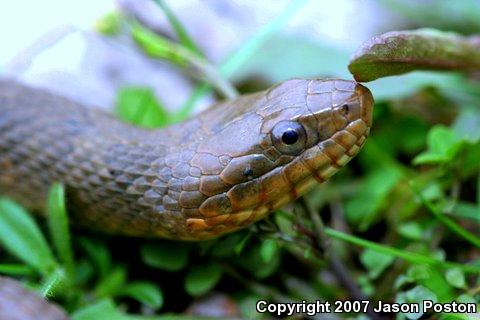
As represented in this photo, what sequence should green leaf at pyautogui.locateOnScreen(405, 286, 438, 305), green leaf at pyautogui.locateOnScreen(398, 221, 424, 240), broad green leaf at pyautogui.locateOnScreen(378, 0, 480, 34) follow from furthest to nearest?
broad green leaf at pyautogui.locateOnScreen(378, 0, 480, 34)
green leaf at pyautogui.locateOnScreen(398, 221, 424, 240)
green leaf at pyautogui.locateOnScreen(405, 286, 438, 305)

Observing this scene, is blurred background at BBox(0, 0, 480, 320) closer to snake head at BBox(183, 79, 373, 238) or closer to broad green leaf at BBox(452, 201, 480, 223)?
broad green leaf at BBox(452, 201, 480, 223)

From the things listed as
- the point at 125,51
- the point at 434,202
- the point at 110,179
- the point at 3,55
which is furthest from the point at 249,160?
the point at 3,55

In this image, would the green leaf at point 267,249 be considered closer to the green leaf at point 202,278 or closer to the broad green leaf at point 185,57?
the green leaf at point 202,278

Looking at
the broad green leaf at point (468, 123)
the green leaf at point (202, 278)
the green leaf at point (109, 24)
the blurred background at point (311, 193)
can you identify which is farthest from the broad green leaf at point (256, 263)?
the green leaf at point (109, 24)

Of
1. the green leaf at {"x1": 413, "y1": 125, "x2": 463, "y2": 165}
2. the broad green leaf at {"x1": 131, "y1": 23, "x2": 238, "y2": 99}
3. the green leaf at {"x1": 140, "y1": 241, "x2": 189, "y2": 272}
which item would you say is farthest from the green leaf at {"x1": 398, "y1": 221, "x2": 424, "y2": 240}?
the broad green leaf at {"x1": 131, "y1": 23, "x2": 238, "y2": 99}

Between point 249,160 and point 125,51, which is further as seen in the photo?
point 125,51

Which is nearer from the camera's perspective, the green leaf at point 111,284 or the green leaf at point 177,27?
the green leaf at point 111,284

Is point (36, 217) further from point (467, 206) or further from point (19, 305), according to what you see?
point (467, 206)
